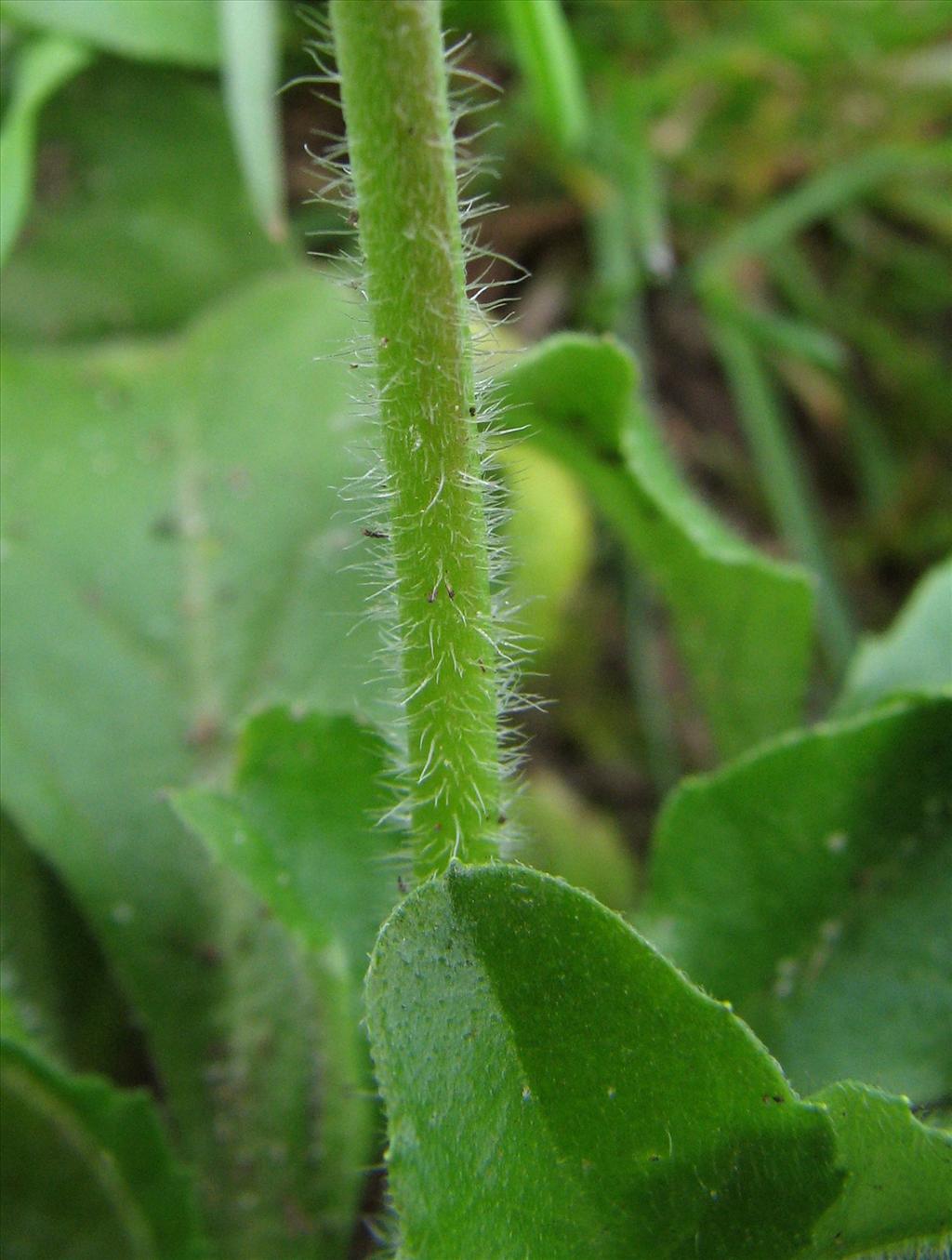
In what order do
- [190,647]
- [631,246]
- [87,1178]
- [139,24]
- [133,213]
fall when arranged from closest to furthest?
[87,1178]
[190,647]
[139,24]
[133,213]
[631,246]

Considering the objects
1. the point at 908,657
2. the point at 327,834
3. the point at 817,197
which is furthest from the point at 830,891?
the point at 817,197

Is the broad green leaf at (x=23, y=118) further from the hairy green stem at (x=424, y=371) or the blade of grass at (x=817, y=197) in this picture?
the blade of grass at (x=817, y=197)

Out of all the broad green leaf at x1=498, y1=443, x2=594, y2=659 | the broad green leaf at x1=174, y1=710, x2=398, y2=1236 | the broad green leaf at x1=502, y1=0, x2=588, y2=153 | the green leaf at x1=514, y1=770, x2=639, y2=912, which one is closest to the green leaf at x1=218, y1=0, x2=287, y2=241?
the broad green leaf at x1=502, y1=0, x2=588, y2=153

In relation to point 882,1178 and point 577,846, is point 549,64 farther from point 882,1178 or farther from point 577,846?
point 882,1178

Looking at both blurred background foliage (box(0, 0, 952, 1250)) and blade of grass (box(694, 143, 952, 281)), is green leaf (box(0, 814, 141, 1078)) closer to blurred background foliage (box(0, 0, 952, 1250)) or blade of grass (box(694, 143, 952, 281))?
blurred background foliage (box(0, 0, 952, 1250))

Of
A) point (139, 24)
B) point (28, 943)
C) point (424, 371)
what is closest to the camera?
point (424, 371)

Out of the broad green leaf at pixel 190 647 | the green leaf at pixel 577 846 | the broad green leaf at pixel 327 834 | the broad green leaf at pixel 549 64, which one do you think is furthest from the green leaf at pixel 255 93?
the green leaf at pixel 577 846
